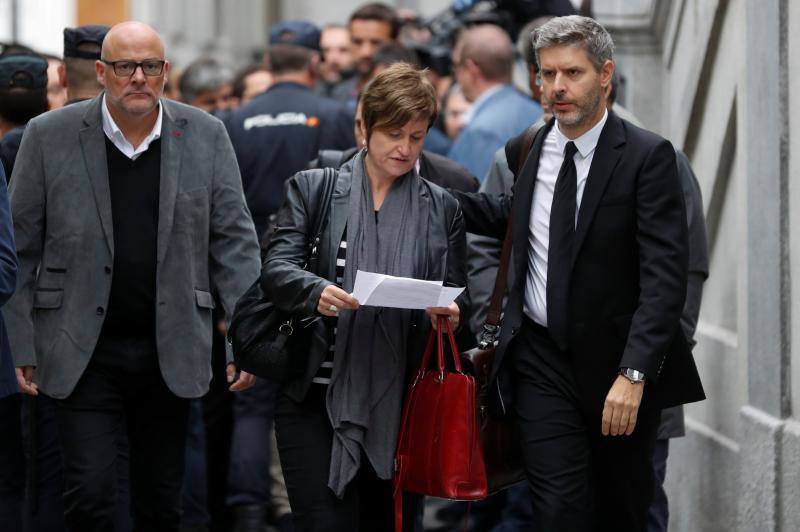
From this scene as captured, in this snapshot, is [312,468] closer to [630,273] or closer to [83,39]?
[630,273]

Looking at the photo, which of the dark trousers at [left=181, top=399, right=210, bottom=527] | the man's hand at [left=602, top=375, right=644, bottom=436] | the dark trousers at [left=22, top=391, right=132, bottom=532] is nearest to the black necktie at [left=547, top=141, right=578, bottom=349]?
the man's hand at [left=602, top=375, right=644, bottom=436]

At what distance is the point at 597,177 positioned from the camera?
5.17m

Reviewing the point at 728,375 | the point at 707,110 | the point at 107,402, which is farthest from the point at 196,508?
the point at 707,110

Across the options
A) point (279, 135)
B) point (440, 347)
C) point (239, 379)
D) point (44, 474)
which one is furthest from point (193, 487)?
point (440, 347)

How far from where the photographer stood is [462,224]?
541cm

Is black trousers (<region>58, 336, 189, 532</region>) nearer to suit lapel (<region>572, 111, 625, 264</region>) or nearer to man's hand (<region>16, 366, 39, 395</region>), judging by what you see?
man's hand (<region>16, 366, 39, 395</region>)

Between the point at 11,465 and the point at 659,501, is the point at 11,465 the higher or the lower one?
the higher one

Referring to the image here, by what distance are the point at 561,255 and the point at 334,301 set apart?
84 cm

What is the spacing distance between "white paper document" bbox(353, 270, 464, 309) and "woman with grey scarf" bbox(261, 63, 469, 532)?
0.55 feet

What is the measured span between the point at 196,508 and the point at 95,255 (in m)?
2.62

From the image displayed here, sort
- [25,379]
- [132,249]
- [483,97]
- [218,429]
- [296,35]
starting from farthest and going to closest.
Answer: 1. [296,35]
2. [218,429]
3. [483,97]
4. [132,249]
5. [25,379]

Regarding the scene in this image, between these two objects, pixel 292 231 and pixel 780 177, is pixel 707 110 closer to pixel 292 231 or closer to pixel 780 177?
pixel 780 177

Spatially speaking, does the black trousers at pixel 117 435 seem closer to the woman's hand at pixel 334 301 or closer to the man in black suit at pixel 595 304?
the woman's hand at pixel 334 301

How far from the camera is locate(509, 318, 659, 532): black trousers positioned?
204 inches
